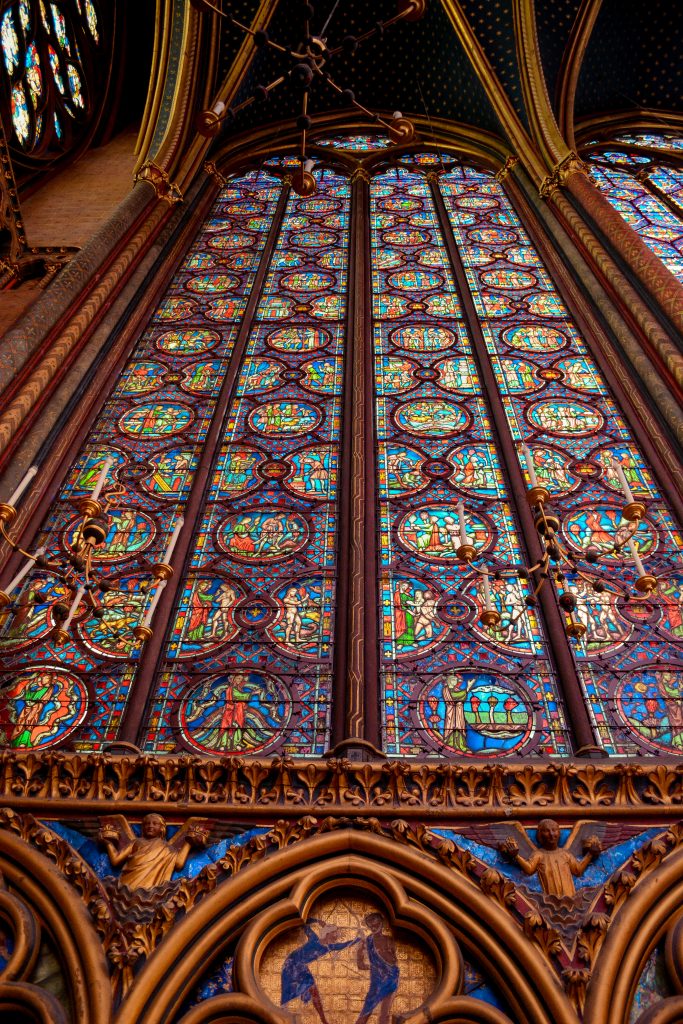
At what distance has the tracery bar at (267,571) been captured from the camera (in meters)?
5.32

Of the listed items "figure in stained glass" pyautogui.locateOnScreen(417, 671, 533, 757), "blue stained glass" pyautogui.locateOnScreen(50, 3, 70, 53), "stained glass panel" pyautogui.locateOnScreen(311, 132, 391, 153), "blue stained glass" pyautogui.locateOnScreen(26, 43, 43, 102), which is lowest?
"figure in stained glass" pyautogui.locateOnScreen(417, 671, 533, 757)

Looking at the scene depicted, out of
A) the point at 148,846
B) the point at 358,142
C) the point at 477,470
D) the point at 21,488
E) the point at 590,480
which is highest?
the point at 358,142

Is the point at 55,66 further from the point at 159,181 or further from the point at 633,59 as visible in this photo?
the point at 633,59

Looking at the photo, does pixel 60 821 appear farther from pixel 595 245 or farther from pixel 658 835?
pixel 595 245

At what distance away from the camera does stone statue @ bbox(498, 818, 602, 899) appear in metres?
4.16

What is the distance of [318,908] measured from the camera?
4211 mm

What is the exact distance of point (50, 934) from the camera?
398 centimetres

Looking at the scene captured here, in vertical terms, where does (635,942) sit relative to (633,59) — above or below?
below

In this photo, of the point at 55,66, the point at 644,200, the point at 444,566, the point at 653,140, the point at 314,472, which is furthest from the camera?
the point at 653,140

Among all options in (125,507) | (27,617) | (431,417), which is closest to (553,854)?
(27,617)

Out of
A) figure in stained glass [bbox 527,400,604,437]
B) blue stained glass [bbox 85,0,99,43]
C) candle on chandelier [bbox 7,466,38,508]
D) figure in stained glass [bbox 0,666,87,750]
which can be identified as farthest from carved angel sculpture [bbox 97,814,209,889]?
blue stained glass [bbox 85,0,99,43]

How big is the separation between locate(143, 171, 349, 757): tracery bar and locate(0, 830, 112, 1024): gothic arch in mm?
1055

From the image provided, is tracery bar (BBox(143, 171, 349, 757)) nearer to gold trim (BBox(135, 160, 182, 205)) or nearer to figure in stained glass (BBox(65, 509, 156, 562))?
figure in stained glass (BBox(65, 509, 156, 562))

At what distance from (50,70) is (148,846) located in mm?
11349
